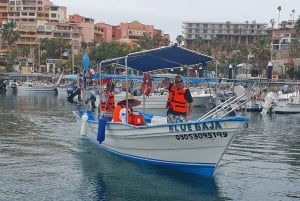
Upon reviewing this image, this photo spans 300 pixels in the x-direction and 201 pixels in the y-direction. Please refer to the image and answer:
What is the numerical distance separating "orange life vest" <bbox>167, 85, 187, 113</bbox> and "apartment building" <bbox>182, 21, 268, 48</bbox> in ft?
469

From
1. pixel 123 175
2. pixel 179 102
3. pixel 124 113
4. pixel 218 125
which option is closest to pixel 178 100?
pixel 179 102

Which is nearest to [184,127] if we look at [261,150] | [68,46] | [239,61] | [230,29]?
[261,150]

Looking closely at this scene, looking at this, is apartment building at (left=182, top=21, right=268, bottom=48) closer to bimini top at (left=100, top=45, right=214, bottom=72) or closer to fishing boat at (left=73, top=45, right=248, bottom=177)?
bimini top at (left=100, top=45, right=214, bottom=72)

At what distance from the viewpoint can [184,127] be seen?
14844mm

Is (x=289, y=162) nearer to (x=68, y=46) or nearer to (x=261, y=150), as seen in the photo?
(x=261, y=150)

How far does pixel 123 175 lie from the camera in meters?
16.1

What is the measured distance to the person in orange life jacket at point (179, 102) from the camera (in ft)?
53.4

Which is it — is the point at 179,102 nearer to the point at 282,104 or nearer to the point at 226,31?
the point at 282,104

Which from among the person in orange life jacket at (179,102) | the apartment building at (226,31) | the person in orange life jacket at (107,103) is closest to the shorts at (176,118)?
the person in orange life jacket at (179,102)

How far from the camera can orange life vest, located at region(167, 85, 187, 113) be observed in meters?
16.3

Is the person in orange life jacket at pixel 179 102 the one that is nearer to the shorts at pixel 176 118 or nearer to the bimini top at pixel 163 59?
the shorts at pixel 176 118

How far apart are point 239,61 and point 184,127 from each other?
90183 millimetres

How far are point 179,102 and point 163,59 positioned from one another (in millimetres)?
3480

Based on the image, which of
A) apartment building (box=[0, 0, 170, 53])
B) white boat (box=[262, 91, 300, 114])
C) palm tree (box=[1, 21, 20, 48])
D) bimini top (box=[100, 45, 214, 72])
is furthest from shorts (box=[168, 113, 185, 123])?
apartment building (box=[0, 0, 170, 53])
